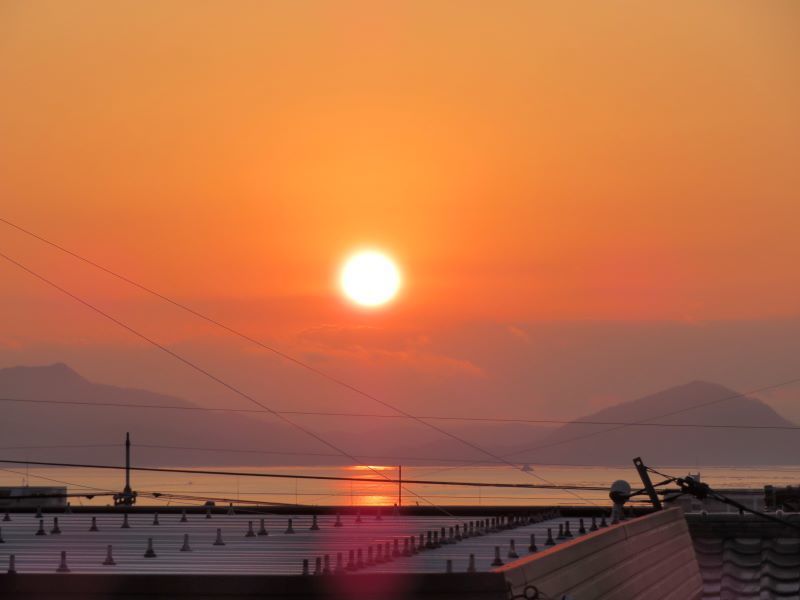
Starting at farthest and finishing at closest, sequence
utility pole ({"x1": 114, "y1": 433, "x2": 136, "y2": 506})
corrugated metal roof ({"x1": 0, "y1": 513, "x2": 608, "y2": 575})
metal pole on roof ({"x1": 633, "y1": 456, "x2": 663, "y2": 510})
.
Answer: utility pole ({"x1": 114, "y1": 433, "x2": 136, "y2": 506}) → metal pole on roof ({"x1": 633, "y1": 456, "x2": 663, "y2": 510}) → corrugated metal roof ({"x1": 0, "y1": 513, "x2": 608, "y2": 575})

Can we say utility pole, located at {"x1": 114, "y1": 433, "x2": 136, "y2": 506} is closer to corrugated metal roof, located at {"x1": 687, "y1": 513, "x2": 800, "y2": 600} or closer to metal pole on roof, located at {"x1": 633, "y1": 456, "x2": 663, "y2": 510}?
metal pole on roof, located at {"x1": 633, "y1": 456, "x2": 663, "y2": 510}

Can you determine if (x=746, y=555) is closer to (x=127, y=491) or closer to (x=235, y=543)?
(x=127, y=491)

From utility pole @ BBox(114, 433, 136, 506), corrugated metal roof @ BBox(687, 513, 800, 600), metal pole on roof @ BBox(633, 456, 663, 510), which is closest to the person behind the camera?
metal pole on roof @ BBox(633, 456, 663, 510)

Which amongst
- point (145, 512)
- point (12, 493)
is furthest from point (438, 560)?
point (12, 493)

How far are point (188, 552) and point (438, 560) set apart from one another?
5916 mm

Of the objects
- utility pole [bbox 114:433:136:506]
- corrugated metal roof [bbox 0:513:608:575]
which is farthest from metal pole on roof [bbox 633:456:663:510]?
utility pole [bbox 114:433:136:506]

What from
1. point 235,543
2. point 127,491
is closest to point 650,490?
point 235,543

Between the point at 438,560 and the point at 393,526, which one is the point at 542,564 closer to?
the point at 438,560

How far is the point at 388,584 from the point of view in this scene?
1831cm

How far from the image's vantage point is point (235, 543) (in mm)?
36188

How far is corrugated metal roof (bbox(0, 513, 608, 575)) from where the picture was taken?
28011mm

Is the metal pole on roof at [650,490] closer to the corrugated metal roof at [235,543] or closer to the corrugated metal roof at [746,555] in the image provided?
the corrugated metal roof at [235,543]

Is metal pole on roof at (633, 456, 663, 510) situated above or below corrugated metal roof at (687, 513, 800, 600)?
above

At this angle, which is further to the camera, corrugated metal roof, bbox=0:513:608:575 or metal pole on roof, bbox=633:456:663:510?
metal pole on roof, bbox=633:456:663:510
